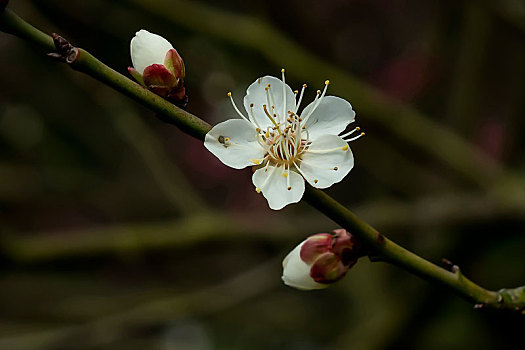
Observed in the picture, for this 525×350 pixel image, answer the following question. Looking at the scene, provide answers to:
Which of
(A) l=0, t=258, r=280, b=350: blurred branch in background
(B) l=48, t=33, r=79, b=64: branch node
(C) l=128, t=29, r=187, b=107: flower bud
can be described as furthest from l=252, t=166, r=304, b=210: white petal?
(A) l=0, t=258, r=280, b=350: blurred branch in background

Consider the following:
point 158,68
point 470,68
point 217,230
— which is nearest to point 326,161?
point 158,68

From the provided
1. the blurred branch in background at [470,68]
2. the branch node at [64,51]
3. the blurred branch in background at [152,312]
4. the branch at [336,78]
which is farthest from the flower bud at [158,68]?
the blurred branch in background at [470,68]

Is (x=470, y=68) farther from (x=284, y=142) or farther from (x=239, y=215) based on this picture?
(x=284, y=142)

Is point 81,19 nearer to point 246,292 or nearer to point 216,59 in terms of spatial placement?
point 216,59

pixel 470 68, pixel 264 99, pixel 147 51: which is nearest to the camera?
pixel 147 51

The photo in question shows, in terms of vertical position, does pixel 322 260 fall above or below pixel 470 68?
below

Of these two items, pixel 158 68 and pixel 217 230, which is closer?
pixel 158 68
